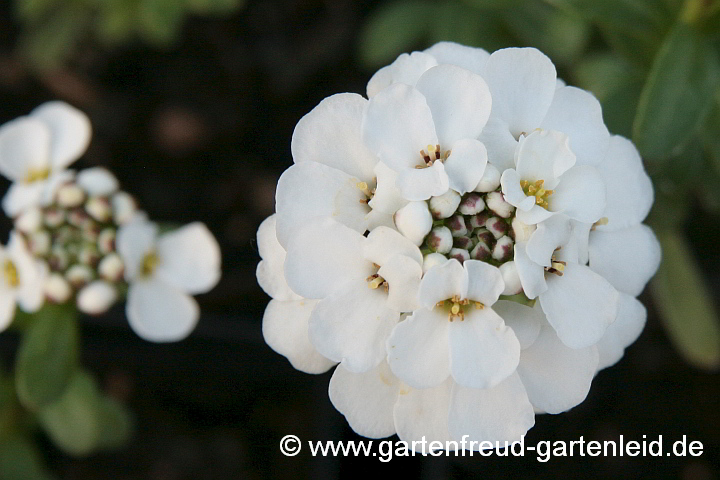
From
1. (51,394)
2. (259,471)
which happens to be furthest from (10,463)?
(259,471)

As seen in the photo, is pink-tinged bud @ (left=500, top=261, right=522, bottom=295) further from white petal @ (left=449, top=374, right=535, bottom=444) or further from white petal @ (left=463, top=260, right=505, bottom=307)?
white petal @ (left=449, top=374, right=535, bottom=444)

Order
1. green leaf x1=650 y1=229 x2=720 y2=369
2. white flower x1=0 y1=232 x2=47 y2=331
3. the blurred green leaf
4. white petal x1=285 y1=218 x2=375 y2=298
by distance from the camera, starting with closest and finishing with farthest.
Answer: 1. white petal x1=285 y1=218 x2=375 y2=298
2. white flower x1=0 y1=232 x2=47 y2=331
3. the blurred green leaf
4. green leaf x1=650 y1=229 x2=720 y2=369

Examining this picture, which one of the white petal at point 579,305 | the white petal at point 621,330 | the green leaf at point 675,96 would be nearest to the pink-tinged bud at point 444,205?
the white petal at point 579,305

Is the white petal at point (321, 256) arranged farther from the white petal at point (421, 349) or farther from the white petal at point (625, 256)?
the white petal at point (625, 256)

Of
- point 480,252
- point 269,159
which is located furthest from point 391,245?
point 269,159

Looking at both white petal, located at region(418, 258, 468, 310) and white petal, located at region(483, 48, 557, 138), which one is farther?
white petal, located at region(483, 48, 557, 138)

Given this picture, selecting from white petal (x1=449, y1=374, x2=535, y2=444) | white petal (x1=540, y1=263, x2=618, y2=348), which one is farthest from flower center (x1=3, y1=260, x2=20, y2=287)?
white petal (x1=540, y1=263, x2=618, y2=348)

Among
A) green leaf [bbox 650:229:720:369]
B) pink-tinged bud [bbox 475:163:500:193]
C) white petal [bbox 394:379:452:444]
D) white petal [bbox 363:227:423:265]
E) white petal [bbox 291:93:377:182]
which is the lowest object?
green leaf [bbox 650:229:720:369]

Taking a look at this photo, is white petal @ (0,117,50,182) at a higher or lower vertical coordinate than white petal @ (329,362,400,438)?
higher

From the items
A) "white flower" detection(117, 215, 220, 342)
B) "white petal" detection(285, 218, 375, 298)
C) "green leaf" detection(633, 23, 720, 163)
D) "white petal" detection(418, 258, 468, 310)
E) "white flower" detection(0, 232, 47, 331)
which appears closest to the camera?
"white petal" detection(418, 258, 468, 310)
